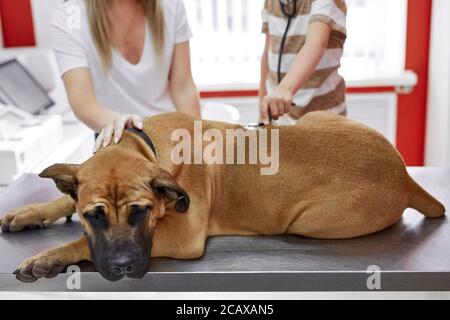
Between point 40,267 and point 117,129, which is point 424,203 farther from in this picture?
point 40,267

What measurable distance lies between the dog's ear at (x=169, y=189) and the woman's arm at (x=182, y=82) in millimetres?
746

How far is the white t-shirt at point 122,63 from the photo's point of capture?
1616 millimetres

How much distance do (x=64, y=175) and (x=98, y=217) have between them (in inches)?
4.9

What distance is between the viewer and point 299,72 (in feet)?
5.07

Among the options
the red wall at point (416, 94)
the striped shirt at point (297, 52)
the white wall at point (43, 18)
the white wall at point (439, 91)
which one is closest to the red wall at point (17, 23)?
the white wall at point (43, 18)

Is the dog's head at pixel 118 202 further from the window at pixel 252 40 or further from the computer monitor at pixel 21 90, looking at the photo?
the window at pixel 252 40

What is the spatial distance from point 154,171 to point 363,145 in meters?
0.45

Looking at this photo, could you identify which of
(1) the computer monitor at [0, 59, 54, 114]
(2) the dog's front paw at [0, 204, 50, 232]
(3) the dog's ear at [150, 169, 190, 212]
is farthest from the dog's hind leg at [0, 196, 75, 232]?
(1) the computer monitor at [0, 59, 54, 114]

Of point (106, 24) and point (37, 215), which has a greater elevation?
point (106, 24)

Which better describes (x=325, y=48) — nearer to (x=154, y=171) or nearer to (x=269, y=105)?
(x=269, y=105)

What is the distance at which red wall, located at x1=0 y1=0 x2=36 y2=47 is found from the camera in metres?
3.22

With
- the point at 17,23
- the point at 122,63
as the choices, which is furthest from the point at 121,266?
the point at 17,23

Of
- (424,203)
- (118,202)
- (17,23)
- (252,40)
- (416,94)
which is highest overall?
(17,23)

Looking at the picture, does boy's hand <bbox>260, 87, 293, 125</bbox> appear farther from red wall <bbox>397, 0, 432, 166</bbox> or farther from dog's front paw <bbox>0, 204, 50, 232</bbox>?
red wall <bbox>397, 0, 432, 166</bbox>
